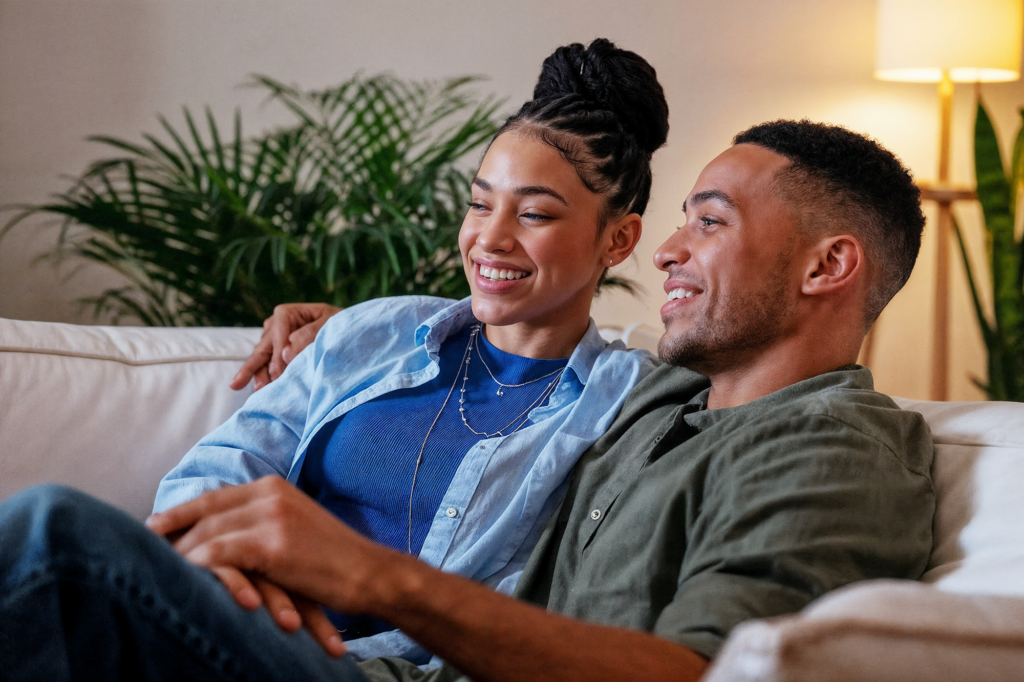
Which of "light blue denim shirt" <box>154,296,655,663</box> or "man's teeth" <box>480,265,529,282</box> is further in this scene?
"man's teeth" <box>480,265,529,282</box>

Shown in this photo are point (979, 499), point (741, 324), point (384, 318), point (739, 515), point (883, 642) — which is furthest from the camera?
point (384, 318)

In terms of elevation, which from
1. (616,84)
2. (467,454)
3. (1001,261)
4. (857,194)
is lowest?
(1001,261)

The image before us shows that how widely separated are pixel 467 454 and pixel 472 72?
187 centimetres

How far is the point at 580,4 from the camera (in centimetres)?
289

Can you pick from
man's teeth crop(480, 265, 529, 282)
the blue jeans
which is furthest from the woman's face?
the blue jeans

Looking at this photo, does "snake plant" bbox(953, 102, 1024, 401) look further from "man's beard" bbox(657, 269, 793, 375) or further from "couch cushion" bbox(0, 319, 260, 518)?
"couch cushion" bbox(0, 319, 260, 518)

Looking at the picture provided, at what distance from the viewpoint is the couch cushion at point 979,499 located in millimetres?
866

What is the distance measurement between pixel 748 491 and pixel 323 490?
0.67 meters

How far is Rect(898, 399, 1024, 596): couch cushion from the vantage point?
87cm

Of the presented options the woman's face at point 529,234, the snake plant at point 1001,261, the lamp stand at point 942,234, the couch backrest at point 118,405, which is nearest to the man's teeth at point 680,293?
the woman's face at point 529,234

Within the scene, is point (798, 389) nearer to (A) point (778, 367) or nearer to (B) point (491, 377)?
(A) point (778, 367)

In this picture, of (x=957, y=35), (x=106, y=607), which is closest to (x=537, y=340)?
(x=106, y=607)

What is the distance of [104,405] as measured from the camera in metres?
1.40

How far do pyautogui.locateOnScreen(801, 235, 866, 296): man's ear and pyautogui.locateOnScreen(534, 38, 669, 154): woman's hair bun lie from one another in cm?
42
